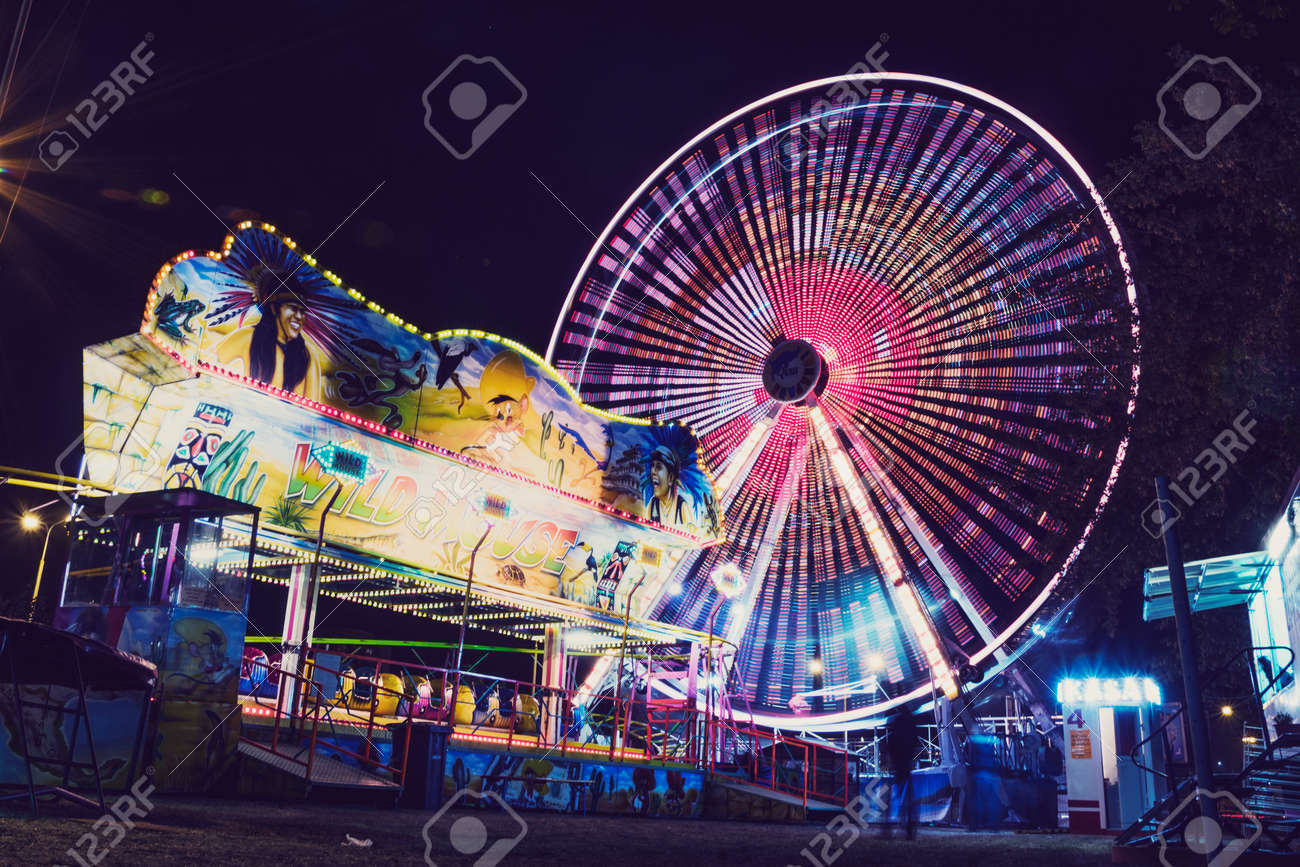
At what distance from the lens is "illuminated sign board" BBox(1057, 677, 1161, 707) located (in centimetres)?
1584

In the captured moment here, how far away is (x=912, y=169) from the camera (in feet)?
70.4

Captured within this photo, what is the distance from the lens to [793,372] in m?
22.3

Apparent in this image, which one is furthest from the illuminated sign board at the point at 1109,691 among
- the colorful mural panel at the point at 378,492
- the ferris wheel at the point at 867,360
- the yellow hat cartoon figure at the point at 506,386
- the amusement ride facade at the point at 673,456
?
the yellow hat cartoon figure at the point at 506,386

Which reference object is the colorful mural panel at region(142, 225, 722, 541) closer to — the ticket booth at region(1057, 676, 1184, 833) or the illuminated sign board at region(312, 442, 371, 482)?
the illuminated sign board at region(312, 442, 371, 482)

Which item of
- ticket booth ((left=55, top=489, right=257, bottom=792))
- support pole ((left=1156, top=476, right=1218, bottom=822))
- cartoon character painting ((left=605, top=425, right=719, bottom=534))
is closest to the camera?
support pole ((left=1156, top=476, right=1218, bottom=822))

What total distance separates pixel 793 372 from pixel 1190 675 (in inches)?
652

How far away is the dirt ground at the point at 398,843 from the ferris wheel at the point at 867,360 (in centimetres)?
1096

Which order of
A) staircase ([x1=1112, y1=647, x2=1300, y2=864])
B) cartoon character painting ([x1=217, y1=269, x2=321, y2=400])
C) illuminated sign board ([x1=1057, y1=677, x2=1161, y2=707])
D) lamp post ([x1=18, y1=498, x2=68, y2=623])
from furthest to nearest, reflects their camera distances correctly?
illuminated sign board ([x1=1057, y1=677, x2=1161, y2=707]) → cartoon character painting ([x1=217, y1=269, x2=321, y2=400]) → lamp post ([x1=18, y1=498, x2=68, y2=623]) → staircase ([x1=1112, y1=647, x2=1300, y2=864])

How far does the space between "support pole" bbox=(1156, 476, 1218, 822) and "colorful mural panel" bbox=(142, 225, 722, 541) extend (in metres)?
9.86

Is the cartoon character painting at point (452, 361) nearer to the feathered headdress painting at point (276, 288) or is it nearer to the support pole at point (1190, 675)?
the feathered headdress painting at point (276, 288)

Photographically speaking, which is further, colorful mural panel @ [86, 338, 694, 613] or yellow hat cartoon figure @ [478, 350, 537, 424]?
yellow hat cartoon figure @ [478, 350, 537, 424]

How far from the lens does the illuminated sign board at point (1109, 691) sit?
1584cm

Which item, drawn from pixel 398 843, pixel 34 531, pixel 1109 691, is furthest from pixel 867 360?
pixel 34 531

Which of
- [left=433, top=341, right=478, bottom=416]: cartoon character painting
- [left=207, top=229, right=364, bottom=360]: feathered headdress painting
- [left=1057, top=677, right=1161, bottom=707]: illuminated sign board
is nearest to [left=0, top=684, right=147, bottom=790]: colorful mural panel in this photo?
[left=207, top=229, right=364, bottom=360]: feathered headdress painting
